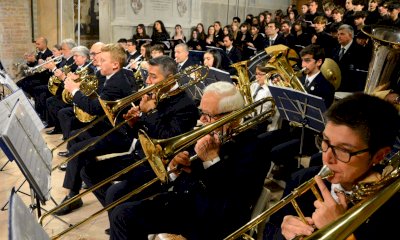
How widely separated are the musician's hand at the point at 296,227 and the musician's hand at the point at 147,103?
2018mm

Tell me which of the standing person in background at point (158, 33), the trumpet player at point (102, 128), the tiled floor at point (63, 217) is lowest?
the tiled floor at point (63, 217)

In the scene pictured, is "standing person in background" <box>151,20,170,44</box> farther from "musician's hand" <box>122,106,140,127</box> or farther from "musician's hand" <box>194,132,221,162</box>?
"musician's hand" <box>194,132,221,162</box>

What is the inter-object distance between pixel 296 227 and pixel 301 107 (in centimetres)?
198

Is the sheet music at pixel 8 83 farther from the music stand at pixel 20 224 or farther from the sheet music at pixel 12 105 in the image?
the music stand at pixel 20 224

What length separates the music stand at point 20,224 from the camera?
1.28 metres

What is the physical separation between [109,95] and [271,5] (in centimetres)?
1279

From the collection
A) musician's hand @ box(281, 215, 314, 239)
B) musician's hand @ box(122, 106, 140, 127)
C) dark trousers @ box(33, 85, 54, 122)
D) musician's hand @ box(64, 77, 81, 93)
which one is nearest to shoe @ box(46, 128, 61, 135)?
dark trousers @ box(33, 85, 54, 122)

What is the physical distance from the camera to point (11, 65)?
10.1m

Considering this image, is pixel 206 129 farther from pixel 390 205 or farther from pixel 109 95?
pixel 109 95

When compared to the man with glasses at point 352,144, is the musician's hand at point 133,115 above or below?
below

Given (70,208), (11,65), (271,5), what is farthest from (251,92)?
(271,5)

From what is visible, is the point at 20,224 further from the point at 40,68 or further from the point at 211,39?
the point at 211,39

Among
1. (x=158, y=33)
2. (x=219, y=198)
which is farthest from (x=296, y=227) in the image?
(x=158, y=33)

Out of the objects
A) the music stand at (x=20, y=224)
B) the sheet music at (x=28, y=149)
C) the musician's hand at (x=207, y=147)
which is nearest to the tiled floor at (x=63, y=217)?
the sheet music at (x=28, y=149)
